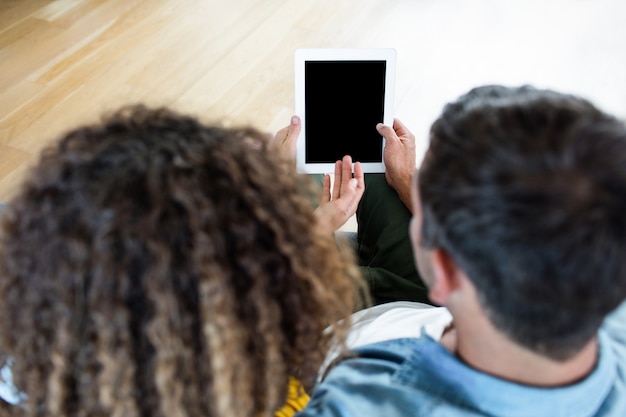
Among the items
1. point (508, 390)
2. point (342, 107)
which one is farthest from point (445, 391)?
point (342, 107)

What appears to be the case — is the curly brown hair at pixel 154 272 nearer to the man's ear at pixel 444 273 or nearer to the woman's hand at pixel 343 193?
the man's ear at pixel 444 273

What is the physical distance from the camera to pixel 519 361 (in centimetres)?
58

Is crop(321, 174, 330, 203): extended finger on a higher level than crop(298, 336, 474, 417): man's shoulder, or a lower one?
higher

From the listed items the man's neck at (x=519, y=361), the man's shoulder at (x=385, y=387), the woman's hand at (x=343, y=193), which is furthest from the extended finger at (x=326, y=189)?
the man's neck at (x=519, y=361)

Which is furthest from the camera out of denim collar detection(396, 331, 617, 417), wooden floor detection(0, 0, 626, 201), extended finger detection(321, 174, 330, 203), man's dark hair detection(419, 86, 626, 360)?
wooden floor detection(0, 0, 626, 201)

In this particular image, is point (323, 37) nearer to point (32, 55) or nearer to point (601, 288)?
point (32, 55)

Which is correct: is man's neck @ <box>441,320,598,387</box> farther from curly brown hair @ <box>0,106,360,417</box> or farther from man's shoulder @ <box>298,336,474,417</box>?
curly brown hair @ <box>0,106,360,417</box>

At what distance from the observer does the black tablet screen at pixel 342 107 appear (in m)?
1.10

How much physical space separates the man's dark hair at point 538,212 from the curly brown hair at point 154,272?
161 mm

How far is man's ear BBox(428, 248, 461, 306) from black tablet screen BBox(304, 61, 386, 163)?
56 cm

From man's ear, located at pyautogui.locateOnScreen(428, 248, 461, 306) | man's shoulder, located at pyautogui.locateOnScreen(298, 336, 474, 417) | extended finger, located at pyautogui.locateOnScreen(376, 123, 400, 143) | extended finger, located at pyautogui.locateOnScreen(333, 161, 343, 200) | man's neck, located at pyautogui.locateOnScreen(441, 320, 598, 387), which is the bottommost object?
man's shoulder, located at pyautogui.locateOnScreen(298, 336, 474, 417)

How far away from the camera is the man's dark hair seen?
0.48 metres

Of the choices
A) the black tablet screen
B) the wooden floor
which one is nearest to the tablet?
the black tablet screen

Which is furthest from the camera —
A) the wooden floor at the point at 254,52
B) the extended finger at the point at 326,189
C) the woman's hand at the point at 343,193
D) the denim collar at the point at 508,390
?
the wooden floor at the point at 254,52
